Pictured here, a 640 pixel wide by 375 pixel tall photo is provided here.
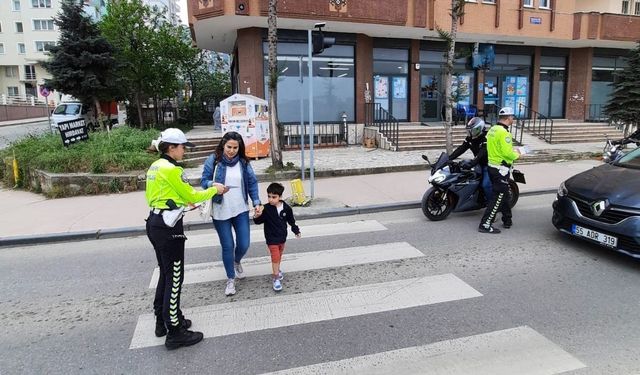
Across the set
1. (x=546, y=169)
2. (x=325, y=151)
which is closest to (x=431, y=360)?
(x=546, y=169)

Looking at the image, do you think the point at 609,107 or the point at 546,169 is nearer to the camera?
the point at 546,169

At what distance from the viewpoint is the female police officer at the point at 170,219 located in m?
3.53

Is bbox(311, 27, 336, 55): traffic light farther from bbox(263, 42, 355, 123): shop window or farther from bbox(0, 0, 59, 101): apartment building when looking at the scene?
bbox(0, 0, 59, 101): apartment building

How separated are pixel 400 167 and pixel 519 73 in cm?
1328

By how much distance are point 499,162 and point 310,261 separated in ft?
10.7

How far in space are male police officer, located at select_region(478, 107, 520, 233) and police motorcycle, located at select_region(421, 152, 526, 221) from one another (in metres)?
0.63

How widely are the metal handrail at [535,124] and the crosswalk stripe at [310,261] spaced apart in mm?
14284

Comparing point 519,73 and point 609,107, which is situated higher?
point 519,73

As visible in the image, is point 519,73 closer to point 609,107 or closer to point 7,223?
point 609,107

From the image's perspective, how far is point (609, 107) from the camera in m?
16.8

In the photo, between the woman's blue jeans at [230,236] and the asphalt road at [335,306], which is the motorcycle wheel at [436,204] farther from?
the woman's blue jeans at [230,236]

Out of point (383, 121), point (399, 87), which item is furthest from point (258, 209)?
point (399, 87)

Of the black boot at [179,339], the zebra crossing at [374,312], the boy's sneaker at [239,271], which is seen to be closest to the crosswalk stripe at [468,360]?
the zebra crossing at [374,312]

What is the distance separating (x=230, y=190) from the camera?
4.59 meters
